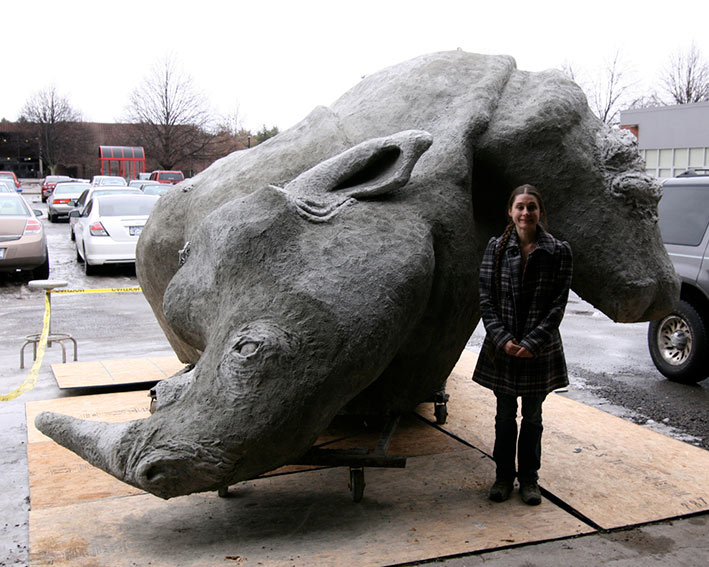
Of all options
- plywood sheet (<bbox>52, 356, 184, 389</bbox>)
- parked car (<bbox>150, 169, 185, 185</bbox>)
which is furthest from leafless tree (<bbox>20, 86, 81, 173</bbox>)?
plywood sheet (<bbox>52, 356, 184, 389</bbox>)

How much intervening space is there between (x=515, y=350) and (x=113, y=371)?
16.0 feet

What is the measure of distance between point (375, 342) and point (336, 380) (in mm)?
269

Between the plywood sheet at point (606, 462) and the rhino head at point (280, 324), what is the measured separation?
156 cm

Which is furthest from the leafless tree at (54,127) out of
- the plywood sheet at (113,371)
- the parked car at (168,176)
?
the plywood sheet at (113,371)

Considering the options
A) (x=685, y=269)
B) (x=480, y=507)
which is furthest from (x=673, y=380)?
(x=480, y=507)

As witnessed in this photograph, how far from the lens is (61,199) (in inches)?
1239

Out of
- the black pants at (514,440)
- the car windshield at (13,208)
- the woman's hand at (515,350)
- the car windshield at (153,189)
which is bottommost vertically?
the black pants at (514,440)

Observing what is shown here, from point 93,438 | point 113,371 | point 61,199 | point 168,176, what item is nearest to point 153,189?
point 61,199

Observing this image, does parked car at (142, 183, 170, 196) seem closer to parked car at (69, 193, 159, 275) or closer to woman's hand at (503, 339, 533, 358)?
parked car at (69, 193, 159, 275)

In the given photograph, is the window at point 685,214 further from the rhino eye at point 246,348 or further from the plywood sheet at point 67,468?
the rhino eye at point 246,348

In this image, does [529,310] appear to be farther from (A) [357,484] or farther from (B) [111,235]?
(B) [111,235]

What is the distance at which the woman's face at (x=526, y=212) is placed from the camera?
404 centimetres

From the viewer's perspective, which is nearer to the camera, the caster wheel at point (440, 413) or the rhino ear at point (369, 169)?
the rhino ear at point (369, 169)

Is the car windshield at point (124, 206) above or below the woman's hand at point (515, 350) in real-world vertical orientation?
above
